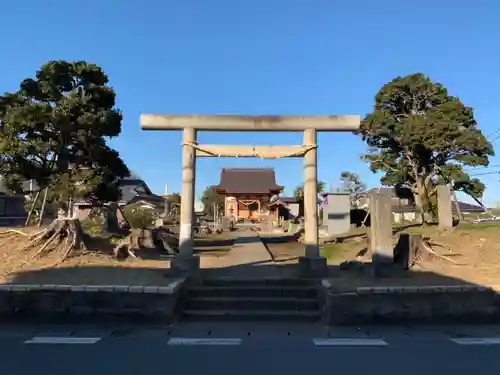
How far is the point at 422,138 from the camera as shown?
921 inches

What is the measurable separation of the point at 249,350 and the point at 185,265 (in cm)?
320

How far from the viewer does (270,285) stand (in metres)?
7.43

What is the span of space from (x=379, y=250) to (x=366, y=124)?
1865cm

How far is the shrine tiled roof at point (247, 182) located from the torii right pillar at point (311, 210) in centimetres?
3815

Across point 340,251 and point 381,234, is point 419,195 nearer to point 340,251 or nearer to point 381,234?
point 340,251

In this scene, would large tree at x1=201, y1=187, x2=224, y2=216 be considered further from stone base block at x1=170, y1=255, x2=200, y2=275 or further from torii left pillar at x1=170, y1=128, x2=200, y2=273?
stone base block at x1=170, y1=255, x2=200, y2=275

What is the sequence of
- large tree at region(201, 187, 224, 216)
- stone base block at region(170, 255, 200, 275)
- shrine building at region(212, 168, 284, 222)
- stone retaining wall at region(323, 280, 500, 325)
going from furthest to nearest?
large tree at region(201, 187, 224, 216) < shrine building at region(212, 168, 284, 222) < stone base block at region(170, 255, 200, 275) < stone retaining wall at region(323, 280, 500, 325)

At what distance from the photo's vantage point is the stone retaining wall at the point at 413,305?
6.26 metres

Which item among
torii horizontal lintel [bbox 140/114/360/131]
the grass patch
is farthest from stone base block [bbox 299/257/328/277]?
the grass patch

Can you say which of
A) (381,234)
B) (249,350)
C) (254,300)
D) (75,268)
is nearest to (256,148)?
(381,234)

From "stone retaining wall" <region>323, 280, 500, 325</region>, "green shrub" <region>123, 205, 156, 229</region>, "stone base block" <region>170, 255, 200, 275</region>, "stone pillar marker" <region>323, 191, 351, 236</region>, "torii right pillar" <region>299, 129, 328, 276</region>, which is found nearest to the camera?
"stone retaining wall" <region>323, 280, 500, 325</region>

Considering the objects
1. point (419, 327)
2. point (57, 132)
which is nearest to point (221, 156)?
point (419, 327)

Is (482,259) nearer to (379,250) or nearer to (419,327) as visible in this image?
(379,250)

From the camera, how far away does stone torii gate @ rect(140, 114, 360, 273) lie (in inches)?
341
